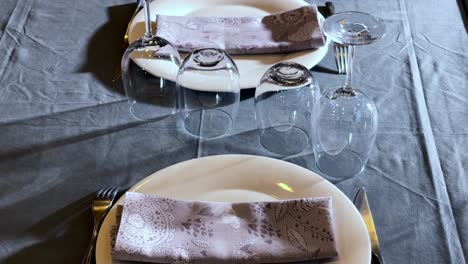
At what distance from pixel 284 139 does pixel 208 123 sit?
0.37ft

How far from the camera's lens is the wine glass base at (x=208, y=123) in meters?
0.78

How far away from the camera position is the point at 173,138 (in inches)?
30.6

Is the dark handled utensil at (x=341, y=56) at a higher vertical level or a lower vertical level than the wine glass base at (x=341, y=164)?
higher

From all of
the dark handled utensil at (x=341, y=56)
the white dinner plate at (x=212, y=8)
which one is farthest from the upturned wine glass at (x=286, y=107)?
the white dinner plate at (x=212, y=8)

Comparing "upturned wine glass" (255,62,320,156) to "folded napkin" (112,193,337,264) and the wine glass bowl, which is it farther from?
"folded napkin" (112,193,337,264)

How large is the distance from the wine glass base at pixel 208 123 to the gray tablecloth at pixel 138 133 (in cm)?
2

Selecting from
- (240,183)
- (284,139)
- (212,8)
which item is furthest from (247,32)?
(240,183)

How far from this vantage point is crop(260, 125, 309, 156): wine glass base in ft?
2.47

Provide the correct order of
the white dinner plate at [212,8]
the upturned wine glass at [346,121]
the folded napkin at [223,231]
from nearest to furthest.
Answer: the folded napkin at [223,231], the upturned wine glass at [346,121], the white dinner plate at [212,8]

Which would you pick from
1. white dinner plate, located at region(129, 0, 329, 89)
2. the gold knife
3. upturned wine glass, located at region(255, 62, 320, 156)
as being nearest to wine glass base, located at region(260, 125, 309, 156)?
upturned wine glass, located at region(255, 62, 320, 156)

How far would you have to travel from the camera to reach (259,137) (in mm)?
776

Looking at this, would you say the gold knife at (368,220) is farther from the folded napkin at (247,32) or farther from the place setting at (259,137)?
the folded napkin at (247,32)

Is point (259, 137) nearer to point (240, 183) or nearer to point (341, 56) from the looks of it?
point (240, 183)

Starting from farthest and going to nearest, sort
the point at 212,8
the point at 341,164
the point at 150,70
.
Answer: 1. the point at 212,8
2. the point at 150,70
3. the point at 341,164
